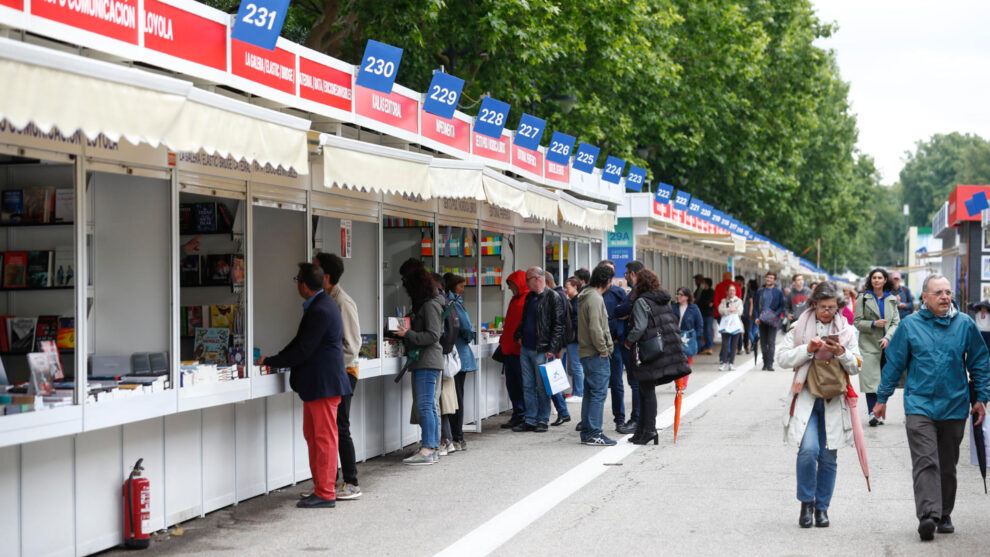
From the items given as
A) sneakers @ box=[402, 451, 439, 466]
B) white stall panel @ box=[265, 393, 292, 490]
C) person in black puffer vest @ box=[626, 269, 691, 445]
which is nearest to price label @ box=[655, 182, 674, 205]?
person in black puffer vest @ box=[626, 269, 691, 445]

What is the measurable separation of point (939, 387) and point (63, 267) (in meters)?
5.32

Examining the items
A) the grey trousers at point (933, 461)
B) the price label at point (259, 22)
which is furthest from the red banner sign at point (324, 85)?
the grey trousers at point (933, 461)

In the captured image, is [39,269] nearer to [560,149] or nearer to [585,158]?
[560,149]

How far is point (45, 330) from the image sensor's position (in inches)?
273

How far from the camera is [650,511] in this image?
8078 millimetres

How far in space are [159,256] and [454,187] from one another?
2893mm

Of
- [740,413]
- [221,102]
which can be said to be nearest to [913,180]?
[740,413]

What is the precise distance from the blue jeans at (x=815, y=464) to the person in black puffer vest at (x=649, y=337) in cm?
375

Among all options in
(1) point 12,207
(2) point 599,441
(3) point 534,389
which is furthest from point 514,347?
(1) point 12,207

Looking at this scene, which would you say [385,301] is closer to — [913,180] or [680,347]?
[680,347]

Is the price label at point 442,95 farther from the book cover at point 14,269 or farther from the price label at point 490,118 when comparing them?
the book cover at point 14,269

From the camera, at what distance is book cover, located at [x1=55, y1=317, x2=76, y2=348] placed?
657 cm

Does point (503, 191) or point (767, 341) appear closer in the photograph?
point (503, 191)

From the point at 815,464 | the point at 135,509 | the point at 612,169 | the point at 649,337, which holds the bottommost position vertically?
the point at 135,509
